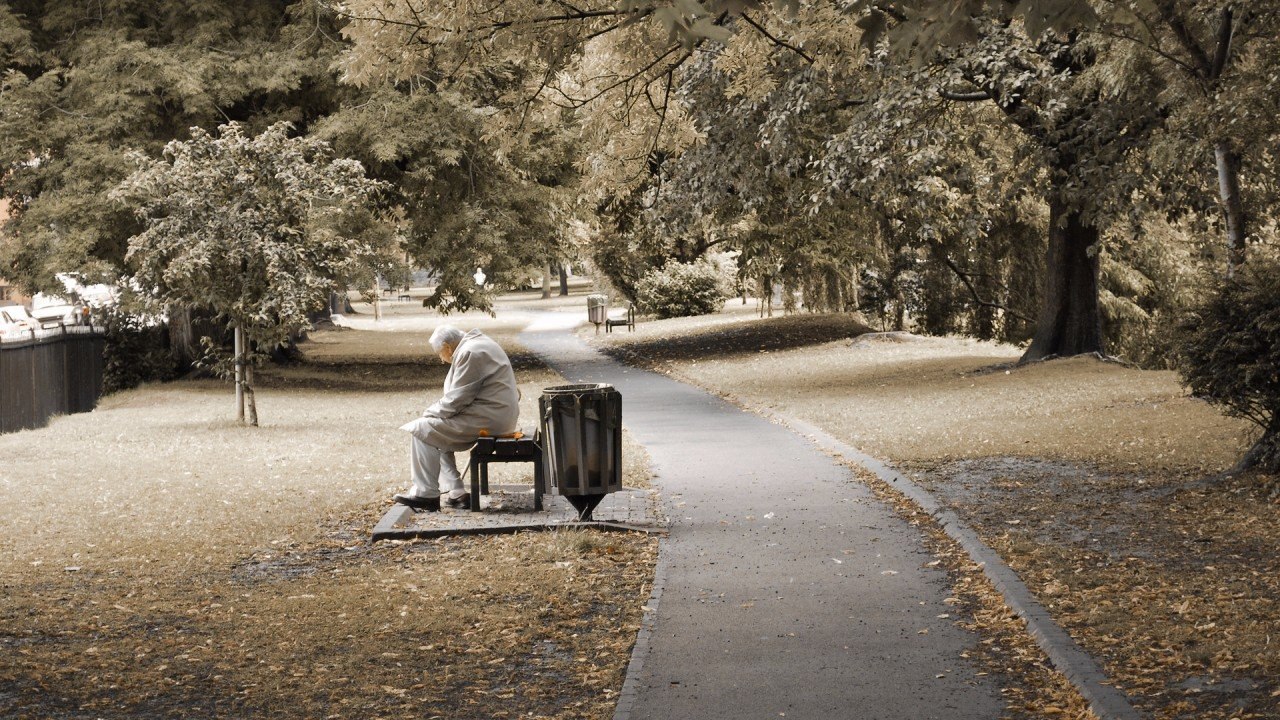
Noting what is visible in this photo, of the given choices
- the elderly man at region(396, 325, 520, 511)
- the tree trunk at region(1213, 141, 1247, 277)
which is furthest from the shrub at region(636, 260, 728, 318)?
the elderly man at region(396, 325, 520, 511)

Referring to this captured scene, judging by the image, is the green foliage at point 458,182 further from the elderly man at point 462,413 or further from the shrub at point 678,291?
the shrub at point 678,291

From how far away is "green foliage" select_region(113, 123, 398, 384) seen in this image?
1697cm

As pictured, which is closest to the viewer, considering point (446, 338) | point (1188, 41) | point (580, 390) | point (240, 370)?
point (580, 390)

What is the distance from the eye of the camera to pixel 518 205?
27.5 metres

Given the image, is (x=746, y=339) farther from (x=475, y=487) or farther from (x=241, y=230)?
(x=475, y=487)

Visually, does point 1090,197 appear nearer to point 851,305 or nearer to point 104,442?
point 104,442

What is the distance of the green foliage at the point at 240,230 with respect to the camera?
1697 centimetres

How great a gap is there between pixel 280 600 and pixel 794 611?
3001 mm

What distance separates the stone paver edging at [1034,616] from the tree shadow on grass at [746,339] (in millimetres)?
19131

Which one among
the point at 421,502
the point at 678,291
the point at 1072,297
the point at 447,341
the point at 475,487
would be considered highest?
the point at 678,291

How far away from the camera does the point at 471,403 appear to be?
10922 mm

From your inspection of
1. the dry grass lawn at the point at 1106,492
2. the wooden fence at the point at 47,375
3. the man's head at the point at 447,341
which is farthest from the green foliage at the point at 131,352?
the man's head at the point at 447,341

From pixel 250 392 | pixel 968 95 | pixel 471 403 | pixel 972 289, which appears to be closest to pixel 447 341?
pixel 471 403

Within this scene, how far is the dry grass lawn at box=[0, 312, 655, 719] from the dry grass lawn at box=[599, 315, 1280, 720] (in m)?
Result: 2.47
